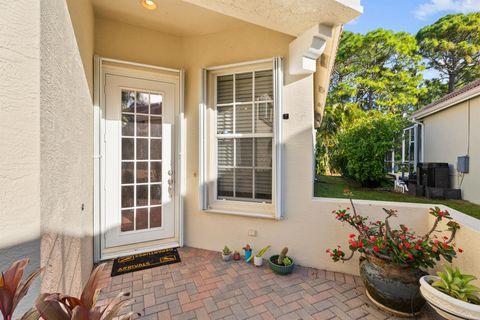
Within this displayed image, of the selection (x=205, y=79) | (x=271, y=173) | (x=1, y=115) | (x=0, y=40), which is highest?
(x=205, y=79)

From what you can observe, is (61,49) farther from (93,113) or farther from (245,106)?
(245,106)

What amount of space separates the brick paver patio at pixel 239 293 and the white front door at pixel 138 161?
2.42 feet

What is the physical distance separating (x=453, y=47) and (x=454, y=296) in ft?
66.3

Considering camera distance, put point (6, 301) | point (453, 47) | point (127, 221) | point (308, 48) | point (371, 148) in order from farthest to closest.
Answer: point (453, 47), point (371, 148), point (127, 221), point (308, 48), point (6, 301)

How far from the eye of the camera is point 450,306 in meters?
1.57

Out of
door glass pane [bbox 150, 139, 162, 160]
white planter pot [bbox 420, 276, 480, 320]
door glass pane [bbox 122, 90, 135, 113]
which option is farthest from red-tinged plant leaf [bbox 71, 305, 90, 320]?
door glass pane [bbox 122, 90, 135, 113]

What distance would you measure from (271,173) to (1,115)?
289 cm

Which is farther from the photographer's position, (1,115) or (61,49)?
(61,49)

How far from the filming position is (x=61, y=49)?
5.20ft

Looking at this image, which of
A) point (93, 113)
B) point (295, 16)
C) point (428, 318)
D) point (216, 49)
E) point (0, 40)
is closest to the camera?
point (0, 40)

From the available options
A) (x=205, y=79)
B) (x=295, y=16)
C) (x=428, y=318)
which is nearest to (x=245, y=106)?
(x=205, y=79)

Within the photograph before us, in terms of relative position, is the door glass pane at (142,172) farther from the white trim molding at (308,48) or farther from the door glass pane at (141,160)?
the white trim molding at (308,48)

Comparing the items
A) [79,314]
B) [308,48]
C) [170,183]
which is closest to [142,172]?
[170,183]

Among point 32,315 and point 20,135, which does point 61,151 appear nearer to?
point 20,135
